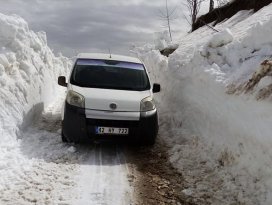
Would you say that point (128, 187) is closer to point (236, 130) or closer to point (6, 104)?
point (236, 130)

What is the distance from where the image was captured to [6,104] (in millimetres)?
9234

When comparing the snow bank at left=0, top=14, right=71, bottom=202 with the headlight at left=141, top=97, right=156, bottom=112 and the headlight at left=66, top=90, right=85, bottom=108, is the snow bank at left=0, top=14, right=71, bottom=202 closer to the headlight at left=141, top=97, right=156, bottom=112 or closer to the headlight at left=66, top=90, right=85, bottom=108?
the headlight at left=66, top=90, right=85, bottom=108

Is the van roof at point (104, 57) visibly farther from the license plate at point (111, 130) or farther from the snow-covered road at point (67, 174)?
the license plate at point (111, 130)

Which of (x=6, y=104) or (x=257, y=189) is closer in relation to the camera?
A: (x=257, y=189)

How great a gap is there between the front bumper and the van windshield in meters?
0.85

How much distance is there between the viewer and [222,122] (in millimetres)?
8164

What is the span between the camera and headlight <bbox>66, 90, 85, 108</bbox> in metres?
8.20

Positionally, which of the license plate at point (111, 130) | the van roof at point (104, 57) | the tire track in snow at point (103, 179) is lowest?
the tire track in snow at point (103, 179)

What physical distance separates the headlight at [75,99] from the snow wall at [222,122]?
198cm

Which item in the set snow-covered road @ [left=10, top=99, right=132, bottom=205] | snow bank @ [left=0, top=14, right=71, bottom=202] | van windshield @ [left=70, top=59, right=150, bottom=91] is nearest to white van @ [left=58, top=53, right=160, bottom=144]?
van windshield @ [left=70, top=59, right=150, bottom=91]

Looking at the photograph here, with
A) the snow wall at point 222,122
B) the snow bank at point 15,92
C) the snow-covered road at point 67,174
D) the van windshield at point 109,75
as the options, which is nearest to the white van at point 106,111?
the van windshield at point 109,75

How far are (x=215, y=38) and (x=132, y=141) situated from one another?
395 centimetres

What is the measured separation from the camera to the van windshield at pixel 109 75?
8.98 meters

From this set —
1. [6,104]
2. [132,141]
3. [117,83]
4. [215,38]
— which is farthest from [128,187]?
[215,38]
